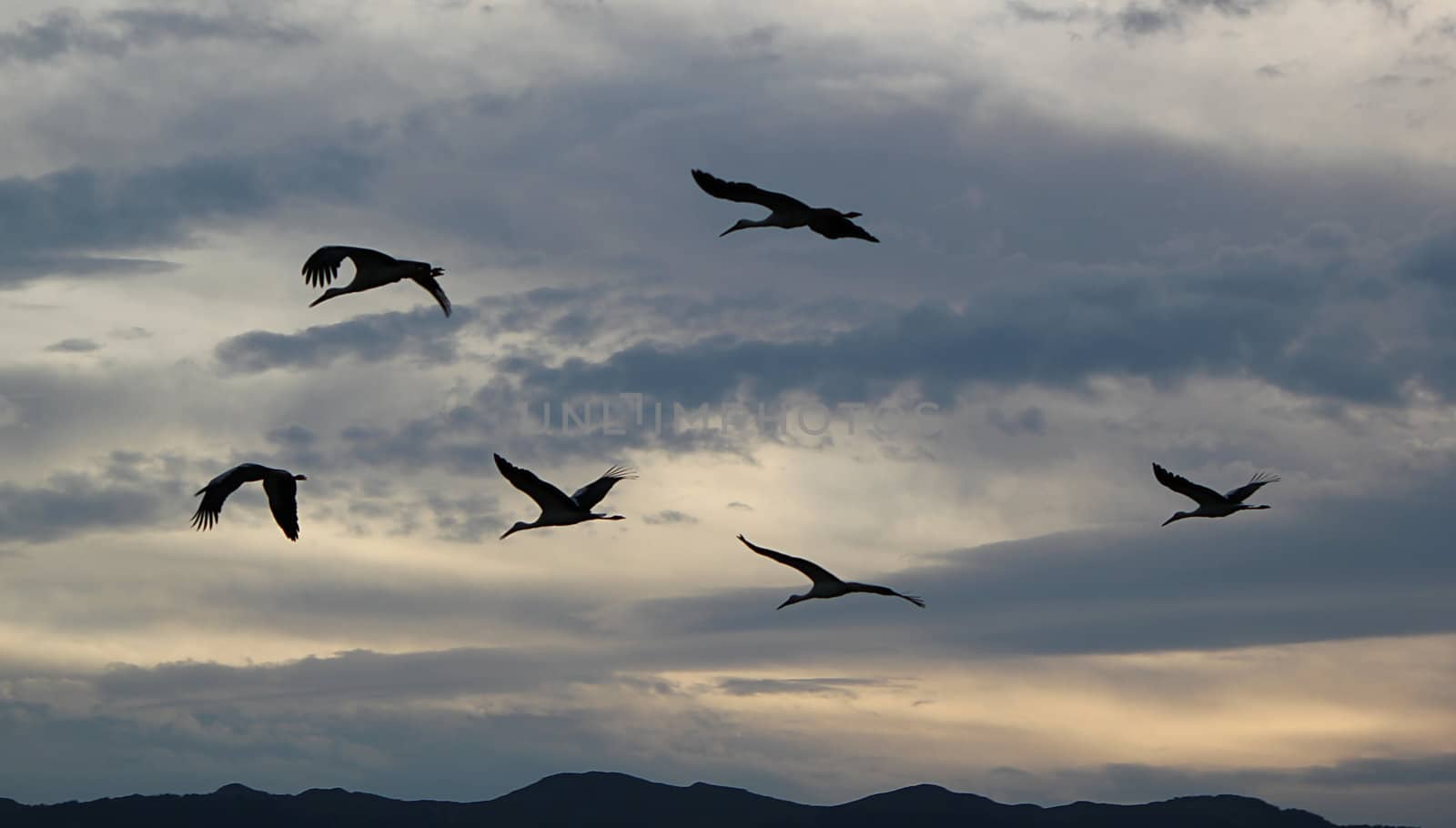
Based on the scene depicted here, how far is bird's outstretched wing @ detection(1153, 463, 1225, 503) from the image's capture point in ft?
185

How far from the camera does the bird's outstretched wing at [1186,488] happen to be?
56531 mm

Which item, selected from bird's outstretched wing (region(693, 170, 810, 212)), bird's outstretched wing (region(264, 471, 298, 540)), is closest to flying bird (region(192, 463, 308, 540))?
bird's outstretched wing (region(264, 471, 298, 540))

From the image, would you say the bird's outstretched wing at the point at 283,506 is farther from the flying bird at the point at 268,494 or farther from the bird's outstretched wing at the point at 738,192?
the bird's outstretched wing at the point at 738,192

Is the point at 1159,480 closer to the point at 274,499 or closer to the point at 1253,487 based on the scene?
the point at 1253,487

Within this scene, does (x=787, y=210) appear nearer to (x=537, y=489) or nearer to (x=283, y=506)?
(x=537, y=489)

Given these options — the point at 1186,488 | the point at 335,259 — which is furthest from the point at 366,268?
the point at 1186,488

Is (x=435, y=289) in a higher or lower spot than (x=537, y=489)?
higher

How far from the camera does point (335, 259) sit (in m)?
52.0

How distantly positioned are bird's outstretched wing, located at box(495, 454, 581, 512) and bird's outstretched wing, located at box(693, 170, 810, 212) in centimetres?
878

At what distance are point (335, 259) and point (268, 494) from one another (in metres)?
7.52

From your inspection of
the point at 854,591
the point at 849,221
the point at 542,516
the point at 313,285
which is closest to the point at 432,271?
the point at 313,285

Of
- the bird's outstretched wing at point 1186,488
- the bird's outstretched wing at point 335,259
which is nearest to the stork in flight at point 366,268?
the bird's outstretched wing at point 335,259

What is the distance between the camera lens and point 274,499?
5434 cm

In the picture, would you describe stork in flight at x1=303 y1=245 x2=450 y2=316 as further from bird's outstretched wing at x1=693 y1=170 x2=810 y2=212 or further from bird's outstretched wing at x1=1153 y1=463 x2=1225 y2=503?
bird's outstretched wing at x1=1153 y1=463 x2=1225 y2=503
